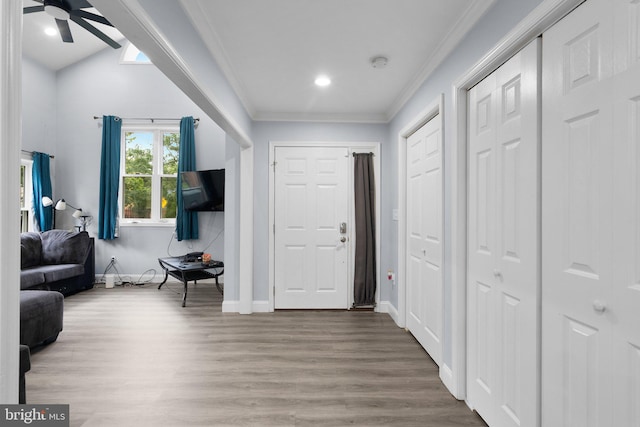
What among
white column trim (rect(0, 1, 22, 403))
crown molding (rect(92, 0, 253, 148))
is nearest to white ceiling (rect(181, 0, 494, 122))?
crown molding (rect(92, 0, 253, 148))

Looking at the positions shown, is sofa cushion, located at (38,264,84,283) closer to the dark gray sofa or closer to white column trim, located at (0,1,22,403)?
the dark gray sofa

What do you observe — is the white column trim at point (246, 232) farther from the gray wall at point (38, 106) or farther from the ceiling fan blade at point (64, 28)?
the gray wall at point (38, 106)

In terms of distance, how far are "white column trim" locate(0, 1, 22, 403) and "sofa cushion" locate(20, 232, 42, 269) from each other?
482 centimetres

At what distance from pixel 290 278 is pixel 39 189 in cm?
453

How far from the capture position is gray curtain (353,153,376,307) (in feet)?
13.0

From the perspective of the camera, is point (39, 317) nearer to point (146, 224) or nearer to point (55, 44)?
point (146, 224)

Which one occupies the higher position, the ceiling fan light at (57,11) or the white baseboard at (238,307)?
the ceiling fan light at (57,11)

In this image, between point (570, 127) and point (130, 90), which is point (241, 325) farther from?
point (130, 90)

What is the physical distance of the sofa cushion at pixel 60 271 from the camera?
4262 mm

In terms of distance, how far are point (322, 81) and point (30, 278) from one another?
14.3ft

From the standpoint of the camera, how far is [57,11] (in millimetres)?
3180

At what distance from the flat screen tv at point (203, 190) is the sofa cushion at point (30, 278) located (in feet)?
6.53

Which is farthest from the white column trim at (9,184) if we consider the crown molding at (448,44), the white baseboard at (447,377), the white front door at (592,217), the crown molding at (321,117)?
the crown molding at (321,117)

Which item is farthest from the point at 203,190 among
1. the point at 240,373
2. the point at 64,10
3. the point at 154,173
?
the point at 240,373
